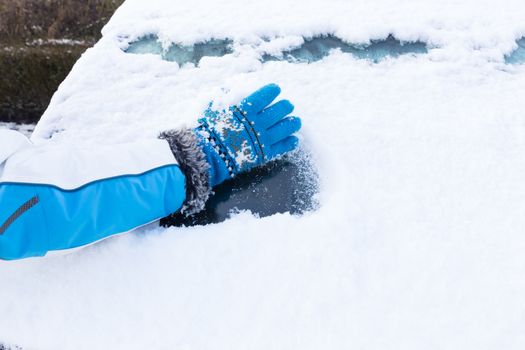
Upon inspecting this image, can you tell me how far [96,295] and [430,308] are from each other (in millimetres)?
609

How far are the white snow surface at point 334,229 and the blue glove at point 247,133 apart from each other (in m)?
0.07

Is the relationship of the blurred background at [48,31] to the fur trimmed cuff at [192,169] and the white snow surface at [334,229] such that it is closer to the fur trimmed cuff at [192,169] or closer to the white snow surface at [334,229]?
the white snow surface at [334,229]

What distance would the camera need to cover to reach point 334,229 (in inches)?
32.1

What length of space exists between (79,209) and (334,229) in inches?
19.3

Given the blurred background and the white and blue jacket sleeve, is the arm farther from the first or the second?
the blurred background

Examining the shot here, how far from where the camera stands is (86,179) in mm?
785

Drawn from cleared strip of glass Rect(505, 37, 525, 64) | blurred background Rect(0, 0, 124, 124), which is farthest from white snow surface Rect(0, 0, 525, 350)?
blurred background Rect(0, 0, 124, 124)

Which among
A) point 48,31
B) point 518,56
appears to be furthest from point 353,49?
point 48,31

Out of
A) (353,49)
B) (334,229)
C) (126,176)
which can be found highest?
(353,49)

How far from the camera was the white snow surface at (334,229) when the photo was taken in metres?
0.72

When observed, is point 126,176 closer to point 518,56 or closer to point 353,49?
point 353,49

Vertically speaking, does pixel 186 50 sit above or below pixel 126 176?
above

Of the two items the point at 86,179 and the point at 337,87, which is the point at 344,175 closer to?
the point at 337,87

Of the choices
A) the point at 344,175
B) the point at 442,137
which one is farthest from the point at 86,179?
the point at 442,137
